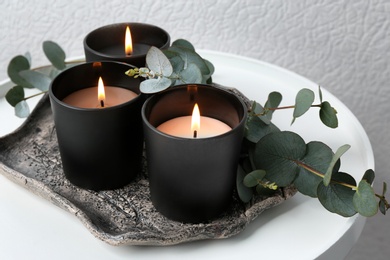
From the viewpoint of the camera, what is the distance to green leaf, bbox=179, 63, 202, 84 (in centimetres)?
55

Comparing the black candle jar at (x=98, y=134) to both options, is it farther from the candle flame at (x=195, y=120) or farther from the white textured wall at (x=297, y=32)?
the white textured wall at (x=297, y=32)

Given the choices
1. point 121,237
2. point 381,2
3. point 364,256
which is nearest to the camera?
point 121,237

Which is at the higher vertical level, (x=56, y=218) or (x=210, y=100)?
(x=210, y=100)

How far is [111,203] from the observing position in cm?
54

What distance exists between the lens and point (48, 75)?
717mm

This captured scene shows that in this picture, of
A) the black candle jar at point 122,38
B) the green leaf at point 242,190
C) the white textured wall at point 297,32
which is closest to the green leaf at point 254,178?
the green leaf at point 242,190

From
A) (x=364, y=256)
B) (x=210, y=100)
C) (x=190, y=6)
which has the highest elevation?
(x=210, y=100)

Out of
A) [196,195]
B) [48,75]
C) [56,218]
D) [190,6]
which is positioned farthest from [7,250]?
[190,6]

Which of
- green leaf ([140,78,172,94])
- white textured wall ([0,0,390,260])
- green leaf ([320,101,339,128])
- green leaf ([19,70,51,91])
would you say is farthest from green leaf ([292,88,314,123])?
white textured wall ([0,0,390,260])

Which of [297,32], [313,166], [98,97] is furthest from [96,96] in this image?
[297,32]

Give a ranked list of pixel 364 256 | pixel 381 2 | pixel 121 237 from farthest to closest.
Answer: pixel 364 256 → pixel 381 2 → pixel 121 237

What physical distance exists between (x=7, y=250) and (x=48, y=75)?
10.8 inches

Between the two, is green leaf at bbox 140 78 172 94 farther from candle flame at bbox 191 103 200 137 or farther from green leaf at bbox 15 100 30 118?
green leaf at bbox 15 100 30 118

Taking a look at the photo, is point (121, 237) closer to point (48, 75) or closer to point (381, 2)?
point (48, 75)
